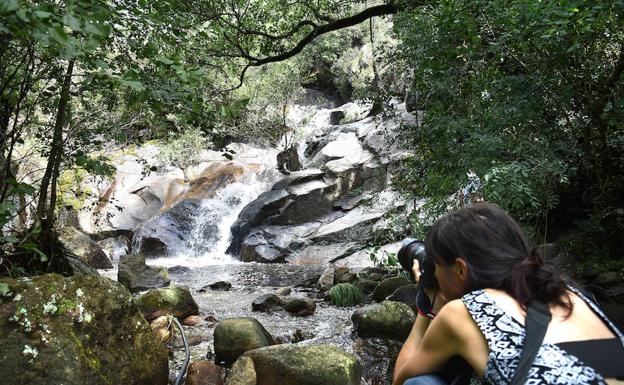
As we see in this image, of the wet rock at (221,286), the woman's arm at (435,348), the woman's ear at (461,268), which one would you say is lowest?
the wet rock at (221,286)

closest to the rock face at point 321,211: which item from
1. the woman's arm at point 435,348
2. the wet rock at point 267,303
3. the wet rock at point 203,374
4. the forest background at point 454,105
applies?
the wet rock at point 267,303

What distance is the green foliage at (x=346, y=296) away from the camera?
7.22 metres

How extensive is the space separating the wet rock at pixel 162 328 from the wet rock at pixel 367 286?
3.62 meters

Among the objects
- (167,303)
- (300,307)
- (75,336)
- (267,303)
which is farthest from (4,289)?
(267,303)

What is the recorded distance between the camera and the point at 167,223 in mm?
15000

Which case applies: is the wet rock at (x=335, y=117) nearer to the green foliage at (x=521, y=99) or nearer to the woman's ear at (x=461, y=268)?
the green foliage at (x=521, y=99)

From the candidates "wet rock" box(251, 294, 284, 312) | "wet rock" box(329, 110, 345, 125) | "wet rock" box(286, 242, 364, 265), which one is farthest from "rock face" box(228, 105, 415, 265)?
"wet rock" box(329, 110, 345, 125)

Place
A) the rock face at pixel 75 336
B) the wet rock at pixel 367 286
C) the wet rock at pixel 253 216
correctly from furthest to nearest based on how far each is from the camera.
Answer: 1. the wet rock at pixel 253 216
2. the wet rock at pixel 367 286
3. the rock face at pixel 75 336

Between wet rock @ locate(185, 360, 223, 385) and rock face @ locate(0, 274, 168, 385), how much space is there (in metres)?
0.46

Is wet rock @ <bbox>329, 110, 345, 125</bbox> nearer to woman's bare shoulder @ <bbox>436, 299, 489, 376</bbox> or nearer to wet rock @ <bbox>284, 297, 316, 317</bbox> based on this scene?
wet rock @ <bbox>284, 297, 316, 317</bbox>

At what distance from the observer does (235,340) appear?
455 centimetres

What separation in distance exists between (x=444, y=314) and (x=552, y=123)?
4.19 metres

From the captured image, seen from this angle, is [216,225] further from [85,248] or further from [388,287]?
[388,287]

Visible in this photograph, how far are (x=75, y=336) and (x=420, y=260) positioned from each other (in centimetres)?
242
